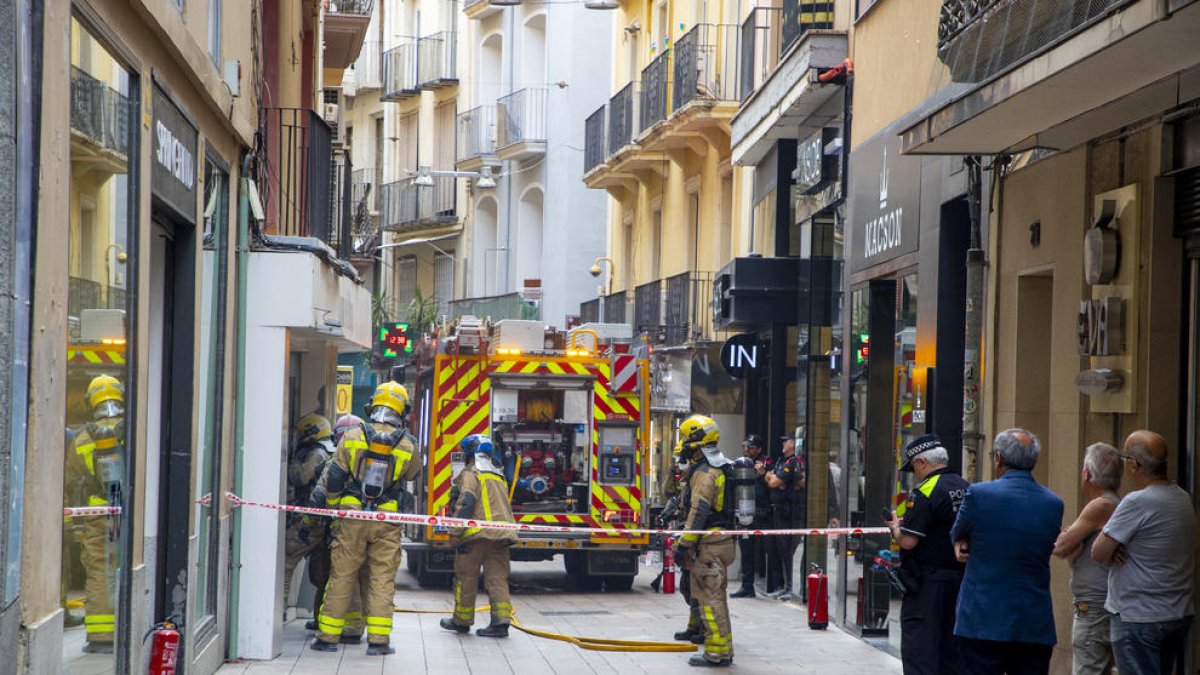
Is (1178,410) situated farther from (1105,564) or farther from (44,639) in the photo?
(44,639)

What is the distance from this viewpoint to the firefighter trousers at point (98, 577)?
6.76 m

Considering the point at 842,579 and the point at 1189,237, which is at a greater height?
the point at 1189,237

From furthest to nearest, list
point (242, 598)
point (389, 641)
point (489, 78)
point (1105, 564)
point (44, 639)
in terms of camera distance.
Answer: point (489, 78) < point (389, 641) < point (242, 598) < point (1105, 564) < point (44, 639)

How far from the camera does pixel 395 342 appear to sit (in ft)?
79.3

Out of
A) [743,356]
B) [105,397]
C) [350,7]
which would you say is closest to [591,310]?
[350,7]

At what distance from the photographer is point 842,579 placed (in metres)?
15.4

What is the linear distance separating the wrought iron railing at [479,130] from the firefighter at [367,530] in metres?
27.5

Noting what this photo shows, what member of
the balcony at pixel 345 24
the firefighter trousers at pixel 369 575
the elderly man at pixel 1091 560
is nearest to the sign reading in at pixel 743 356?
the balcony at pixel 345 24

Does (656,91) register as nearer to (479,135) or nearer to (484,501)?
(479,135)

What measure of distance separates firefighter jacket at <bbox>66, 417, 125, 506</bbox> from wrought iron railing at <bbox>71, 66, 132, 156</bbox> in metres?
1.15

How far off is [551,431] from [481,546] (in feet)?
16.6

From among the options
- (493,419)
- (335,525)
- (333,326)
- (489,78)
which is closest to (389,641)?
(335,525)

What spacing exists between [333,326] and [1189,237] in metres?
6.98

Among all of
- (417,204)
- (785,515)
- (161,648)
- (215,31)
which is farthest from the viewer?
(417,204)
